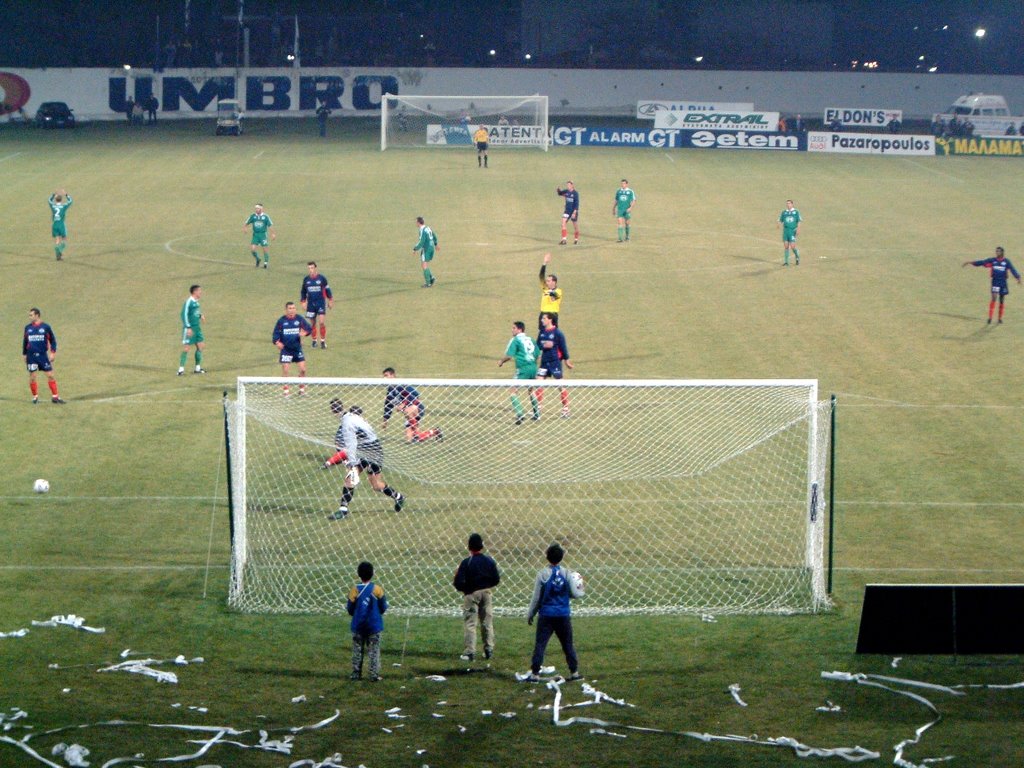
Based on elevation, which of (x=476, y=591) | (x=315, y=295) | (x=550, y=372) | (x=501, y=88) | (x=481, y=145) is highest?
(x=501, y=88)

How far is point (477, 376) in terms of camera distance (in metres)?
28.5

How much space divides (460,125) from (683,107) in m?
11.8

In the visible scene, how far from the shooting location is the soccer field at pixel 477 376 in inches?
540

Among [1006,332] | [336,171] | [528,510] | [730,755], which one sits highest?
[336,171]

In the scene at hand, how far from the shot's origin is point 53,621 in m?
16.2

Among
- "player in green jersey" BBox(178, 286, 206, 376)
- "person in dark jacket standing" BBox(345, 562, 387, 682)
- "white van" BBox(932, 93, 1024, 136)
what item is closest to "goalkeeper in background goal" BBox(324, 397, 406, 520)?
"person in dark jacket standing" BBox(345, 562, 387, 682)

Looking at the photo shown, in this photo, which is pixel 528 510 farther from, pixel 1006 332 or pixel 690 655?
pixel 1006 332

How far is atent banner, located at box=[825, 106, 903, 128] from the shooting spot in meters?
75.8

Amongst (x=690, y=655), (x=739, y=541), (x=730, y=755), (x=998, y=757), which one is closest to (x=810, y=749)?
(x=730, y=755)

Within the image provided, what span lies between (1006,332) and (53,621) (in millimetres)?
24001

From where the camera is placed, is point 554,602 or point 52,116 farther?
point 52,116

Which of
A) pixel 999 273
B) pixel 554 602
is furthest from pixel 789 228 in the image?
pixel 554 602

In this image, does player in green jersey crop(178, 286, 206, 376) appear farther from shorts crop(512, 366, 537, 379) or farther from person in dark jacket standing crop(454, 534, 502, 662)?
person in dark jacket standing crop(454, 534, 502, 662)

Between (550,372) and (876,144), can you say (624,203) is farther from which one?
(876,144)
